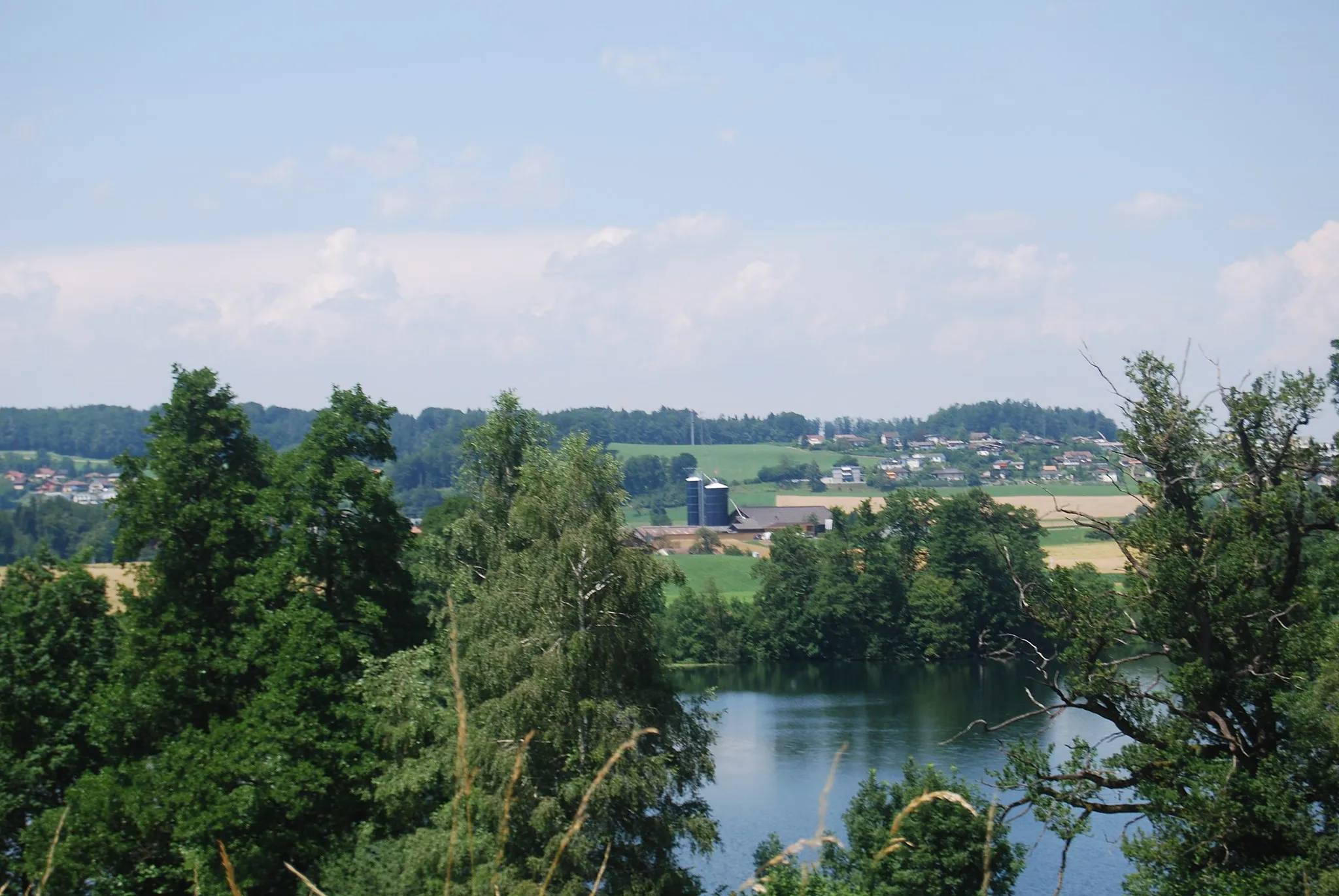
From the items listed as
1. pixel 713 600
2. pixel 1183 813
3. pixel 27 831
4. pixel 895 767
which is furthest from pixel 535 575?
pixel 713 600

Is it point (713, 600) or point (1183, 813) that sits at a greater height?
point (1183, 813)

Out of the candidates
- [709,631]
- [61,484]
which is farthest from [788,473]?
[709,631]

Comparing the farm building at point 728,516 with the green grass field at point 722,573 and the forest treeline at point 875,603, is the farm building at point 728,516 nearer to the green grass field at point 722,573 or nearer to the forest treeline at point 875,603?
the green grass field at point 722,573

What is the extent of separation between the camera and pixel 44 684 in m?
21.2

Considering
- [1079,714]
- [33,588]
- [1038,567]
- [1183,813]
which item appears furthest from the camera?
[1038,567]

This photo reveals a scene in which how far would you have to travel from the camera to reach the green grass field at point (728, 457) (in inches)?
6964

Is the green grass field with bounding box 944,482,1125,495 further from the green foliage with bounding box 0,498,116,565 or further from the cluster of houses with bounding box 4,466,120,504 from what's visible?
the cluster of houses with bounding box 4,466,120,504

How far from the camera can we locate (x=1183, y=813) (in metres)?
14.8

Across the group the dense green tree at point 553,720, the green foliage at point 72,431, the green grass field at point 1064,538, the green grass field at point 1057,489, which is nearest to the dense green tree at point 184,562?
the dense green tree at point 553,720

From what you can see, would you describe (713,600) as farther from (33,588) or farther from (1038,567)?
(33,588)

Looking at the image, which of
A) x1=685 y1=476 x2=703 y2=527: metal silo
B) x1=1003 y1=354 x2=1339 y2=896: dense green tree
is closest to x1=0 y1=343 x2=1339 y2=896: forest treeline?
x1=1003 y1=354 x2=1339 y2=896: dense green tree

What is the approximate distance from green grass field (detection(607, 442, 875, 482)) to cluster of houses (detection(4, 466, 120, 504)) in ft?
223

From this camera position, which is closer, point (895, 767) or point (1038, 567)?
point (895, 767)

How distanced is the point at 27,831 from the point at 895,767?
25410 mm
